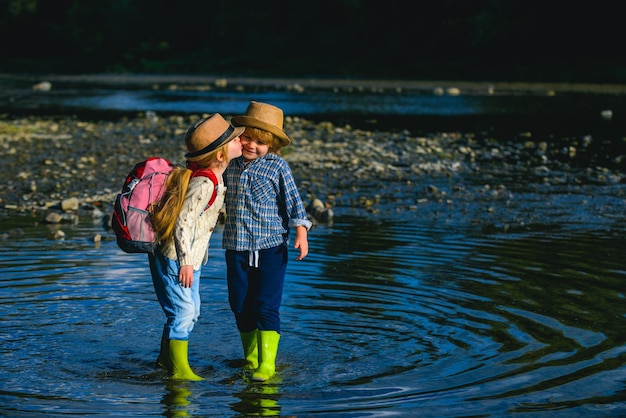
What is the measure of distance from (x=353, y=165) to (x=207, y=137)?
425 inches

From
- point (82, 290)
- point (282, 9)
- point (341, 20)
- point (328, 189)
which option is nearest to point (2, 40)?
point (282, 9)

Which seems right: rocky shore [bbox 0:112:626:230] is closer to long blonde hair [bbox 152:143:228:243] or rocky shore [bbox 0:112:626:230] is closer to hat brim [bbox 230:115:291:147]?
hat brim [bbox 230:115:291:147]

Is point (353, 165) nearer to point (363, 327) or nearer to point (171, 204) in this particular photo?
point (363, 327)

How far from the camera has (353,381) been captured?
614 centimetres

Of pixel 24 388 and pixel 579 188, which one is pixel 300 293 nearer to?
pixel 24 388

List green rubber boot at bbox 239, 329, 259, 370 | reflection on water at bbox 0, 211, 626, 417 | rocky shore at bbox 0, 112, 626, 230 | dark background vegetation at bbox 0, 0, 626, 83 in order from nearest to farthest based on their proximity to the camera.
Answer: reflection on water at bbox 0, 211, 626, 417 → green rubber boot at bbox 239, 329, 259, 370 → rocky shore at bbox 0, 112, 626, 230 → dark background vegetation at bbox 0, 0, 626, 83

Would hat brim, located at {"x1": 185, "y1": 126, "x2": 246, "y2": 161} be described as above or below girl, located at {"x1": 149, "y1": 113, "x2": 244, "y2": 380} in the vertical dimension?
above

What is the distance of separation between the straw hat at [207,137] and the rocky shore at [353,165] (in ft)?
21.8

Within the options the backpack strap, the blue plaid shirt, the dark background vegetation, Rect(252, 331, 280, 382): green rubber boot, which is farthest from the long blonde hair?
the dark background vegetation

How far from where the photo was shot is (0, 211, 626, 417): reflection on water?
226 inches

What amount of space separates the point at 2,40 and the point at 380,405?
Result: 8458cm

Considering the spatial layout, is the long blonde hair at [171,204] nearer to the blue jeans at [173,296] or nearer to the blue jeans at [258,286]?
the blue jeans at [173,296]

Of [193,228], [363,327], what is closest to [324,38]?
[363,327]

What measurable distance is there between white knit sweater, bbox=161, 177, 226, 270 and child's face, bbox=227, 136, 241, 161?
→ 0.63 ft
